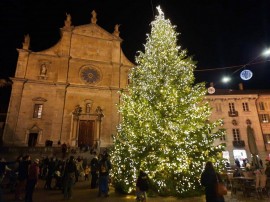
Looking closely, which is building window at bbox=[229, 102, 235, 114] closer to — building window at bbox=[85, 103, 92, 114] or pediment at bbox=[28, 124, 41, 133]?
building window at bbox=[85, 103, 92, 114]

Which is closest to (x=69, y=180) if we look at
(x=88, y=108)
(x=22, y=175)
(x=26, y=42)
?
(x=22, y=175)

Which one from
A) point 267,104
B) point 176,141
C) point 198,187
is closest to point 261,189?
point 198,187

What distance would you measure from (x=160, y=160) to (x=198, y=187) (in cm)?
223

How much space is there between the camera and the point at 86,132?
25.0 metres

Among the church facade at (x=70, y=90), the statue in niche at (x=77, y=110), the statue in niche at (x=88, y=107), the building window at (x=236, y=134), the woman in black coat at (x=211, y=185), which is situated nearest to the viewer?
the woman in black coat at (x=211, y=185)

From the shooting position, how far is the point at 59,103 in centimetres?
2416

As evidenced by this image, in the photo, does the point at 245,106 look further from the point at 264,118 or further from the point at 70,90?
the point at 70,90

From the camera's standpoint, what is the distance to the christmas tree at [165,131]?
9102 millimetres

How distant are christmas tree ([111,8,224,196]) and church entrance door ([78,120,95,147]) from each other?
1457cm

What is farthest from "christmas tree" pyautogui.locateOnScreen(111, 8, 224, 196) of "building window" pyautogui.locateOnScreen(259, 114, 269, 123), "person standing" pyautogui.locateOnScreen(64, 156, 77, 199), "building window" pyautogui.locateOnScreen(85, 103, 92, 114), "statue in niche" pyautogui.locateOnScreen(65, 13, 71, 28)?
"building window" pyautogui.locateOnScreen(259, 114, 269, 123)

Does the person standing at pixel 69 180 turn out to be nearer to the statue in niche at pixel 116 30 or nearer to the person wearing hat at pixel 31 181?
the person wearing hat at pixel 31 181

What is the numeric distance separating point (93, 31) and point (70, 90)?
930 cm

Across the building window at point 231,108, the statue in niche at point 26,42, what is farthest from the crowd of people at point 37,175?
the building window at point 231,108

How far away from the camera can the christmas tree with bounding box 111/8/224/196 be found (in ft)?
29.9
